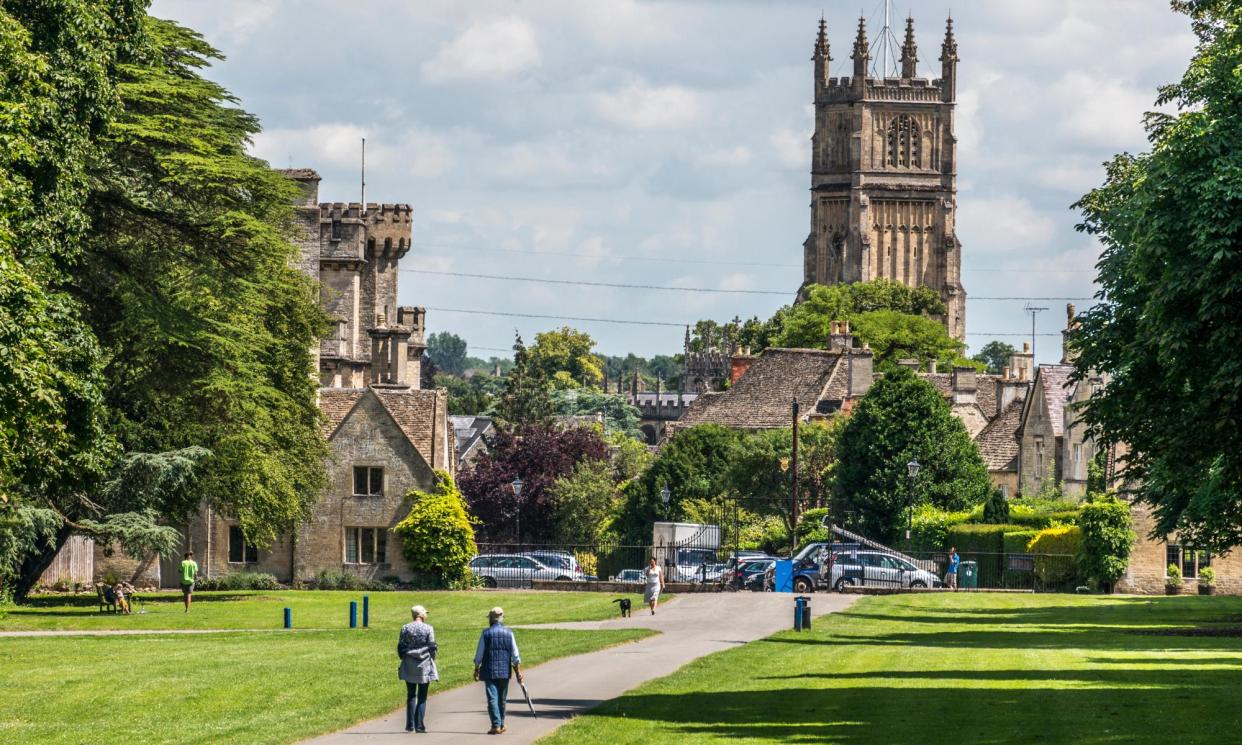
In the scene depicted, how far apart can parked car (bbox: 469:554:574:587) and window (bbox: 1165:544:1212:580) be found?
19071mm

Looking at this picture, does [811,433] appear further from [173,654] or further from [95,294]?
[173,654]

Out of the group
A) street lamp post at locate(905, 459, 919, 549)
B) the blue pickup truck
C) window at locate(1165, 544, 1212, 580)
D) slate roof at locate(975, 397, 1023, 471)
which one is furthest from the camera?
slate roof at locate(975, 397, 1023, 471)

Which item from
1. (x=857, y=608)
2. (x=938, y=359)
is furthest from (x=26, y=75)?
(x=938, y=359)

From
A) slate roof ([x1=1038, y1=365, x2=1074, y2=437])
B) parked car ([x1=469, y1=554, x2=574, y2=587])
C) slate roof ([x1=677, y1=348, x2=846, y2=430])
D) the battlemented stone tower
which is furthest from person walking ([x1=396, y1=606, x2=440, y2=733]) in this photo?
slate roof ([x1=677, y1=348, x2=846, y2=430])

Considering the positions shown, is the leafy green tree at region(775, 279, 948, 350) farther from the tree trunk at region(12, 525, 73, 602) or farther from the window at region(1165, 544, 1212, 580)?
the tree trunk at region(12, 525, 73, 602)

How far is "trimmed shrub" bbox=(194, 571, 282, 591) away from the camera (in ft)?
205

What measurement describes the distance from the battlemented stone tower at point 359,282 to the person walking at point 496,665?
158 ft

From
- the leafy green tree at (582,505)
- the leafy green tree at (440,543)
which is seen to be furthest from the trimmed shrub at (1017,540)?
the leafy green tree at (582,505)

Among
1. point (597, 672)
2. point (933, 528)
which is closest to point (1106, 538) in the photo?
point (933, 528)

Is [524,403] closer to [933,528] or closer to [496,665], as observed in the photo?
[933,528]

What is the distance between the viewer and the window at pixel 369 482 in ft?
213

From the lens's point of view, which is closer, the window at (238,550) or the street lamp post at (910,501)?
the window at (238,550)

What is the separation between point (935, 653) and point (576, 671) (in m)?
6.79

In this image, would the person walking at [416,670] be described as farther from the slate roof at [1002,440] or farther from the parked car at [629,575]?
the slate roof at [1002,440]
